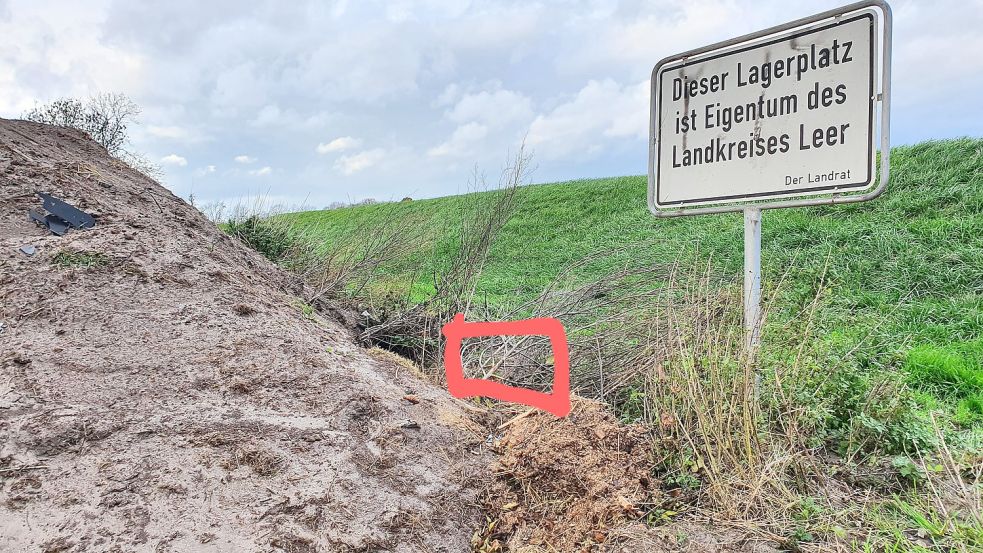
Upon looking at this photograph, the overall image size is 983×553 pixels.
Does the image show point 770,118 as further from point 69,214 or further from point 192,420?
point 69,214

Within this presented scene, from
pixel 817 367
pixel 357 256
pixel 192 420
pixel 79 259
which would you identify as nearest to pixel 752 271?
pixel 817 367

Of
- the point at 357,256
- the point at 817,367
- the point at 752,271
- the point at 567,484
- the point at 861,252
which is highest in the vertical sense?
the point at 861,252

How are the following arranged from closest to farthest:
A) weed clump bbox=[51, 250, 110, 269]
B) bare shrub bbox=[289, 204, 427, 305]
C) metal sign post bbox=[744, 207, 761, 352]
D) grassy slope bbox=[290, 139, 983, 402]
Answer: metal sign post bbox=[744, 207, 761, 352] < weed clump bbox=[51, 250, 110, 269] < grassy slope bbox=[290, 139, 983, 402] < bare shrub bbox=[289, 204, 427, 305]

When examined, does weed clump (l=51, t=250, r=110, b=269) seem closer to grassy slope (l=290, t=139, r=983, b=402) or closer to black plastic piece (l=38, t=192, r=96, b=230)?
black plastic piece (l=38, t=192, r=96, b=230)

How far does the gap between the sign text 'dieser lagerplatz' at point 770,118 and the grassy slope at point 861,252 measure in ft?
2.41

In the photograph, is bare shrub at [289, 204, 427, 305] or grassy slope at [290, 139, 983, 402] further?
bare shrub at [289, 204, 427, 305]

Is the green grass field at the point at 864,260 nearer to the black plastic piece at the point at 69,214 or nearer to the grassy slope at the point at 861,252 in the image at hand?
the grassy slope at the point at 861,252

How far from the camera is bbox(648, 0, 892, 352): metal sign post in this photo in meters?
2.90

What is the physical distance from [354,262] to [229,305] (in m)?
2.90

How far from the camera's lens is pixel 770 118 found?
10.3ft

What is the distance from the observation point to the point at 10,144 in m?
5.50

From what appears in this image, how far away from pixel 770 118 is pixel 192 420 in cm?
322

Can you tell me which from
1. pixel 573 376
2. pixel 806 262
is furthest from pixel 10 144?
pixel 806 262

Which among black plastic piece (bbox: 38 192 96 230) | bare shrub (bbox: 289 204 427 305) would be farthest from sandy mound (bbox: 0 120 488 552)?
bare shrub (bbox: 289 204 427 305)
